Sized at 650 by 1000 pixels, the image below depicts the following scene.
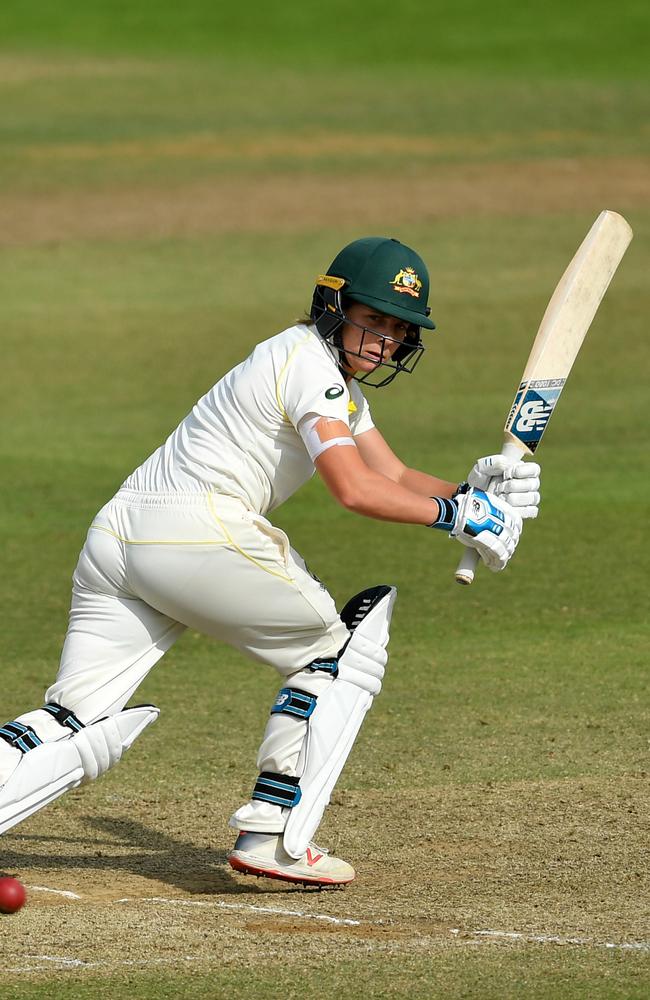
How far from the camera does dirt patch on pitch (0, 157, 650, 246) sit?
1823cm

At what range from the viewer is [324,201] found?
62.2ft

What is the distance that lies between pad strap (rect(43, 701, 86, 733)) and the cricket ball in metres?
0.44

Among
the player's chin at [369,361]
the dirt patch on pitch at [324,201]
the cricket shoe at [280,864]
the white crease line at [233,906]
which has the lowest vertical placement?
the white crease line at [233,906]

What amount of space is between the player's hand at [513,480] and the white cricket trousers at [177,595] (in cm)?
61

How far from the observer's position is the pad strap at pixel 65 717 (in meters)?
4.50

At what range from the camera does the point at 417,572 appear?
353 inches

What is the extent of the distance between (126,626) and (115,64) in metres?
25.4

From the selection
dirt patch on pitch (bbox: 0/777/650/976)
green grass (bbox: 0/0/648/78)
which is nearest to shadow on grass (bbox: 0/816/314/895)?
dirt patch on pitch (bbox: 0/777/650/976)

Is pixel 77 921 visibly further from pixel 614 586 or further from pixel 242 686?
pixel 614 586

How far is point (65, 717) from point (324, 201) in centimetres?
1501

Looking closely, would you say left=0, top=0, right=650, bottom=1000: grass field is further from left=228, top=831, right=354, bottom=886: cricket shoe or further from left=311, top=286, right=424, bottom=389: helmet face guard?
left=311, top=286, right=424, bottom=389: helmet face guard

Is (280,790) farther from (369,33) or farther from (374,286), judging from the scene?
(369,33)

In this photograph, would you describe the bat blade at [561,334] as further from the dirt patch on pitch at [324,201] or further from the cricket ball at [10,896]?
the dirt patch on pitch at [324,201]

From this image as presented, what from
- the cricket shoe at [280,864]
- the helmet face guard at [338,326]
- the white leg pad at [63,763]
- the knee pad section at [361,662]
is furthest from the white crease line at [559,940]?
the helmet face guard at [338,326]
